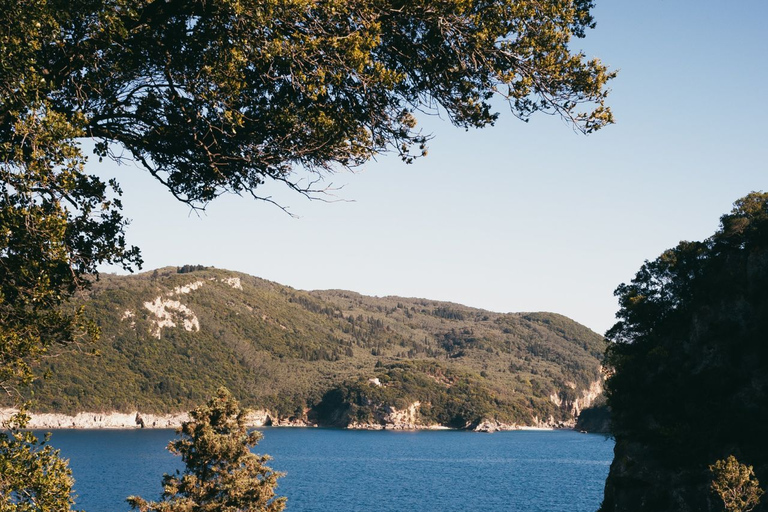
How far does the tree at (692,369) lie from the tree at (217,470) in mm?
27309

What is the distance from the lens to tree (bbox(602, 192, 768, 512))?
150 feet

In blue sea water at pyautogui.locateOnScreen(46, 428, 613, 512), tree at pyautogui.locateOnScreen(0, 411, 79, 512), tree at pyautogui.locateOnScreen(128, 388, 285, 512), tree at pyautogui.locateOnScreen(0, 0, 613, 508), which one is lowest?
blue sea water at pyautogui.locateOnScreen(46, 428, 613, 512)

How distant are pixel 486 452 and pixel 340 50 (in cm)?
16774

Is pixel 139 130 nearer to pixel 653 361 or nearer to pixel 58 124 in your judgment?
pixel 58 124

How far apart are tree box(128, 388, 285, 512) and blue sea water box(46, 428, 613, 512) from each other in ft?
148

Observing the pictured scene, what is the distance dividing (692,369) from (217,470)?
35771 millimetres

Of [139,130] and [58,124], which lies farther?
[139,130]

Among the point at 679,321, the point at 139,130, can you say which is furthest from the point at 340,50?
the point at 679,321

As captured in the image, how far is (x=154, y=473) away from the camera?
11312 centimetres

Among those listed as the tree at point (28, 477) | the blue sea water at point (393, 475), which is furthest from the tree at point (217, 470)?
the blue sea water at point (393, 475)

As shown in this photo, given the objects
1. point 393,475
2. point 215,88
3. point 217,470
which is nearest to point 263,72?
point 215,88

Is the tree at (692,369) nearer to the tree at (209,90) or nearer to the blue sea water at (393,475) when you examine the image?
the blue sea water at (393,475)

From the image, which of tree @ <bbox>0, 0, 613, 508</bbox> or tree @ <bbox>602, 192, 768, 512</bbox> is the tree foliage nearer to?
tree @ <bbox>0, 0, 613, 508</bbox>

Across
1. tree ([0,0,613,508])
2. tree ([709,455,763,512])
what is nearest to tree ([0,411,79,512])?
tree ([0,0,613,508])
